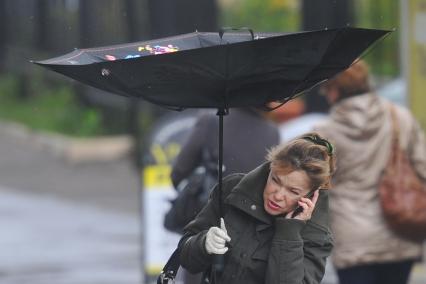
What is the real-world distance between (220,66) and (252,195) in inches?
18.6

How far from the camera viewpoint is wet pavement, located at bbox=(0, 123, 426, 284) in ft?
33.9

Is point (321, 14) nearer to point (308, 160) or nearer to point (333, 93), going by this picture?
point (333, 93)

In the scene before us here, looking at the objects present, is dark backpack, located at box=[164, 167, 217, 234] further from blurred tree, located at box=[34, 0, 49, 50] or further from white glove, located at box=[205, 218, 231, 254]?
blurred tree, located at box=[34, 0, 49, 50]

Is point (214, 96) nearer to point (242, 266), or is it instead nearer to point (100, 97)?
point (242, 266)

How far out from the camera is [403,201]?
6461mm

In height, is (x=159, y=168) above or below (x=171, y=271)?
above

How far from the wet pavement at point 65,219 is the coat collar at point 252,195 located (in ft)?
17.4

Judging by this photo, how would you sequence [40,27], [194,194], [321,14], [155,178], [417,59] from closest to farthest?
[194,194] < [155,178] < [417,59] < [321,14] < [40,27]

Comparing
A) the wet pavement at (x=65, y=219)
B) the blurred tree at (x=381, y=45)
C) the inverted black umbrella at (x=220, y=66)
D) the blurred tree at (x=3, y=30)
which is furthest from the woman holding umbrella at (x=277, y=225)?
the blurred tree at (x=3, y=30)

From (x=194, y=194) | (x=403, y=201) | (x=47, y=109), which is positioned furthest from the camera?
(x=47, y=109)

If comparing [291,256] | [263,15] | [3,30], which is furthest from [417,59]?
[3,30]

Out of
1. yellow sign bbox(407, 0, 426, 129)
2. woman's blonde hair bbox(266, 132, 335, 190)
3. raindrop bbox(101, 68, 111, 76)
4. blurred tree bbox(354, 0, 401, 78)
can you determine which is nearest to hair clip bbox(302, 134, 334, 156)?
woman's blonde hair bbox(266, 132, 335, 190)

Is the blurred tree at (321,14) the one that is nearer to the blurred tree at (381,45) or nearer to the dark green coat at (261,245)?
the blurred tree at (381,45)

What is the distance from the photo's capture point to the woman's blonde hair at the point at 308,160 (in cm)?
400
